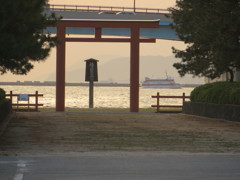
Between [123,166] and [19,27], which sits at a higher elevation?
[19,27]

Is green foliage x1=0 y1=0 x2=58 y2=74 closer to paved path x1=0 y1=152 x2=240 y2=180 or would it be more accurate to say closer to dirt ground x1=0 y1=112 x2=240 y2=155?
dirt ground x1=0 y1=112 x2=240 y2=155

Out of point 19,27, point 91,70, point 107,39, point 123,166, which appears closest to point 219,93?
point 107,39

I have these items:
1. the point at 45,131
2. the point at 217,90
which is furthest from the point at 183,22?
the point at 45,131

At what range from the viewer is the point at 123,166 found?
13.9 metres

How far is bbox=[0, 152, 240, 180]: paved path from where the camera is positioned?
40.5ft

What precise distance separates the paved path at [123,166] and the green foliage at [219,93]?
1560 centimetres

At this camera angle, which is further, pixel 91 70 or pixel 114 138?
pixel 91 70

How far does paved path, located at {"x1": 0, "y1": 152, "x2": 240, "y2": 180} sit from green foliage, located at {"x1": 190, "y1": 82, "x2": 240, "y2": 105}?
1560 centimetres

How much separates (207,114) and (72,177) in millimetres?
23304

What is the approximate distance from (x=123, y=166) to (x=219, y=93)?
2094 centimetres

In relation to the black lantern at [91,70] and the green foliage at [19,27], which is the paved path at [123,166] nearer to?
the green foliage at [19,27]

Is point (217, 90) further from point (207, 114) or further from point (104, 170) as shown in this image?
point (104, 170)

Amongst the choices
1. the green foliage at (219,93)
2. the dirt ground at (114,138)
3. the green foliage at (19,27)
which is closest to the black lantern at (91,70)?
the green foliage at (219,93)

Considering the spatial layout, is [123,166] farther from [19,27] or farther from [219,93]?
[219,93]
